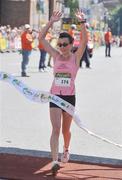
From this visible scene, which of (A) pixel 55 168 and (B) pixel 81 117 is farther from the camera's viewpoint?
(B) pixel 81 117

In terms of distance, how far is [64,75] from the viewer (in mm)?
7289

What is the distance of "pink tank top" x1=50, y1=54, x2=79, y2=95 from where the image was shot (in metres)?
7.29

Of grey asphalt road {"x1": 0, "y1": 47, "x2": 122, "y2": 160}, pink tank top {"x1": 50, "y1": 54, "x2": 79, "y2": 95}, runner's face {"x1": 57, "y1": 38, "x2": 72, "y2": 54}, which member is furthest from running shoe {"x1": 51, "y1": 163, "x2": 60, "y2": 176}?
grey asphalt road {"x1": 0, "y1": 47, "x2": 122, "y2": 160}

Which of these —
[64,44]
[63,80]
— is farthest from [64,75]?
[64,44]

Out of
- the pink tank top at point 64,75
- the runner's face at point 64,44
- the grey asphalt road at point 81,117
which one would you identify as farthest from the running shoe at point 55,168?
the grey asphalt road at point 81,117

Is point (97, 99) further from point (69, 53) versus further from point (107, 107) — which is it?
point (69, 53)

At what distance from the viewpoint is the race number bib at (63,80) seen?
7.27 metres

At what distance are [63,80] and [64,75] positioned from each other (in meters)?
0.07

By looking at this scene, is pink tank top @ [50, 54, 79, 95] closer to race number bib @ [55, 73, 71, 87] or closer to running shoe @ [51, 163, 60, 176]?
race number bib @ [55, 73, 71, 87]

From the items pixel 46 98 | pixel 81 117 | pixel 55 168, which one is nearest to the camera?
pixel 55 168

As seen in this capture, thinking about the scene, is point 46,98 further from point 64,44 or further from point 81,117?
point 81,117

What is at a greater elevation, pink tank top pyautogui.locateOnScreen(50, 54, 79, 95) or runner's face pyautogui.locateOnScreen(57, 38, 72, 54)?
runner's face pyautogui.locateOnScreen(57, 38, 72, 54)

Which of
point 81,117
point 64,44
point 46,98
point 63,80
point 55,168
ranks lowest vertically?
point 81,117

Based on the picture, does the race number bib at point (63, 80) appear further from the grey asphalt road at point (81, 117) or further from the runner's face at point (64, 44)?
the grey asphalt road at point (81, 117)
